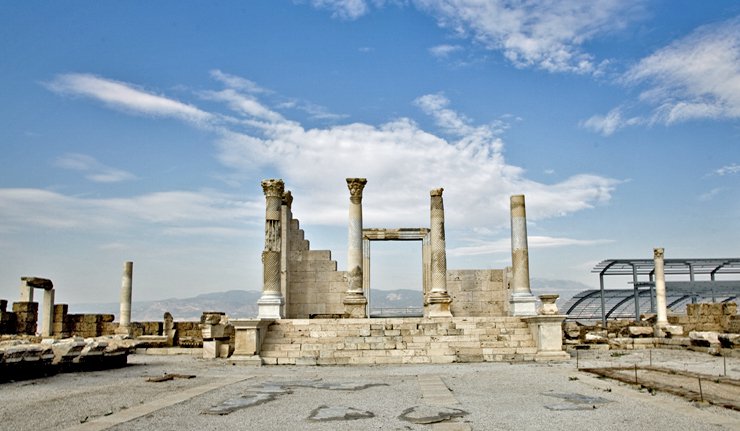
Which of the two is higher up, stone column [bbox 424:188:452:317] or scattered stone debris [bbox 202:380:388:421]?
stone column [bbox 424:188:452:317]

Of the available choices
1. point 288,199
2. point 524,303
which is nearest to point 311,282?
point 288,199

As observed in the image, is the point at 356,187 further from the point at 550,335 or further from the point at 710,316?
the point at 710,316

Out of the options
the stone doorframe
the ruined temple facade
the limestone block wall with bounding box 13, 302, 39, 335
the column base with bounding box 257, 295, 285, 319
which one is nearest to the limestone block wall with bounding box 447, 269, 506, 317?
the ruined temple facade

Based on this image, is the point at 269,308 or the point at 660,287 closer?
the point at 269,308

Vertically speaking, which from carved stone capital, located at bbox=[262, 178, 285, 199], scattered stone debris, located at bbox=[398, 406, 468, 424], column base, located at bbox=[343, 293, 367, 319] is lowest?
scattered stone debris, located at bbox=[398, 406, 468, 424]

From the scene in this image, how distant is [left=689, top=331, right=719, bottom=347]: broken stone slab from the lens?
20.9m

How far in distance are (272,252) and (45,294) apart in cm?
1822

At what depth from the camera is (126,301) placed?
107 ft

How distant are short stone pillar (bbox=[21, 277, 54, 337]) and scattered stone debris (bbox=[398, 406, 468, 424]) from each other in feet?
93.6

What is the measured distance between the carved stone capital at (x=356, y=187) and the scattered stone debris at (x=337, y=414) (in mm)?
14393

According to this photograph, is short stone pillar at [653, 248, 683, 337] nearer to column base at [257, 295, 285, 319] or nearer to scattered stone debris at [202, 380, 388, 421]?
column base at [257, 295, 285, 319]

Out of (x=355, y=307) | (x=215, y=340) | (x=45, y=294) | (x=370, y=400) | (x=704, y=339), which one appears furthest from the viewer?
(x=45, y=294)

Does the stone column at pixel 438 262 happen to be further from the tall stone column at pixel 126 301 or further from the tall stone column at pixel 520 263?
the tall stone column at pixel 126 301

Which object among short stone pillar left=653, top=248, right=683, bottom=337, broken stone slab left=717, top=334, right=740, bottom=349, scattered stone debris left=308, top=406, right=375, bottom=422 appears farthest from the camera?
short stone pillar left=653, top=248, right=683, bottom=337
